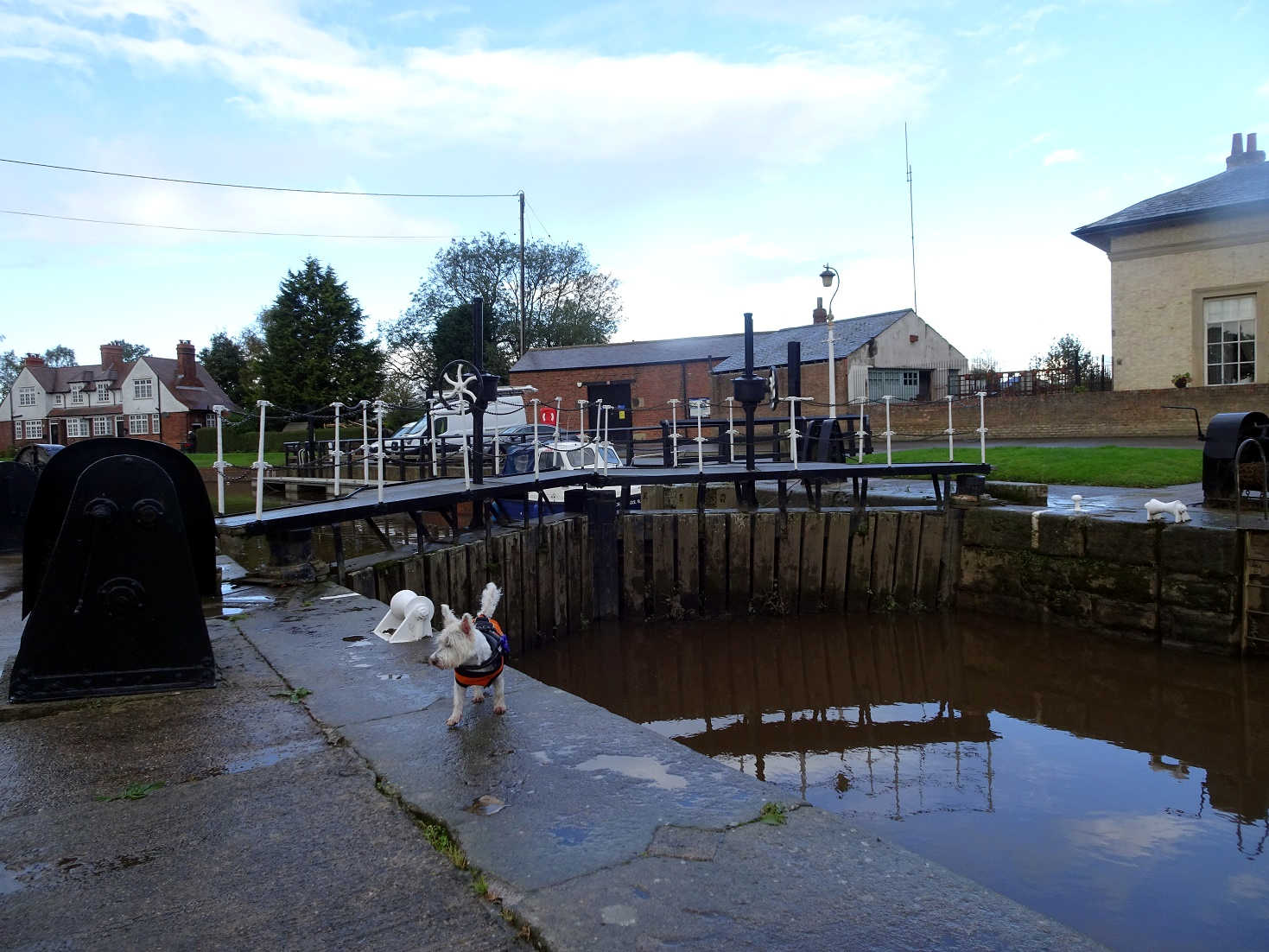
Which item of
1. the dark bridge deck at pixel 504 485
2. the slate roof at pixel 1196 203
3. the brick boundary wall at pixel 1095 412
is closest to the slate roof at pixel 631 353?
the brick boundary wall at pixel 1095 412

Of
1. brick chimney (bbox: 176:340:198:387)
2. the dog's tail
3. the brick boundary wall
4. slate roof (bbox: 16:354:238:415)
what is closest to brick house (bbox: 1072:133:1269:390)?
the brick boundary wall

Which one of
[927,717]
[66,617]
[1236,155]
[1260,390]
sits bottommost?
[927,717]

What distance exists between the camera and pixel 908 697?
28.5 ft

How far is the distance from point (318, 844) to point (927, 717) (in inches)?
260

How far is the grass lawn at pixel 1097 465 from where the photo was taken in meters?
14.2

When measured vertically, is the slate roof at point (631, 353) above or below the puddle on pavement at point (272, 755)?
above

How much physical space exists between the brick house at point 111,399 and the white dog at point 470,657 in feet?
179

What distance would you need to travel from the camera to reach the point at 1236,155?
25.3 metres

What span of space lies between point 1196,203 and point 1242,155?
4.51 metres

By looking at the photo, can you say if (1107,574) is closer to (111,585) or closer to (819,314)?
(111,585)

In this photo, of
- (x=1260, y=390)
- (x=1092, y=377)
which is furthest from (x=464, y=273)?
(x=1260, y=390)

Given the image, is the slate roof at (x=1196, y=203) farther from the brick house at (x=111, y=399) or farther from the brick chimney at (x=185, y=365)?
the brick chimney at (x=185, y=365)

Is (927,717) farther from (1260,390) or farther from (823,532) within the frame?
(1260,390)

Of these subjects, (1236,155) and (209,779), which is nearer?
(209,779)
